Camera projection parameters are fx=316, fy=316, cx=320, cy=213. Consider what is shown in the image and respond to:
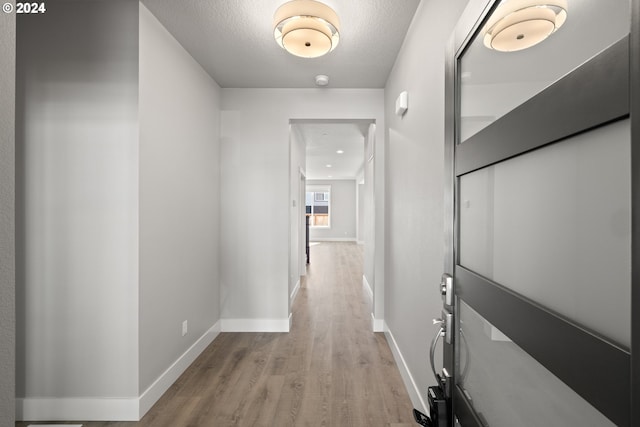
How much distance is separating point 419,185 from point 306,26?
1181 millimetres

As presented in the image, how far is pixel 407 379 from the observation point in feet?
7.29

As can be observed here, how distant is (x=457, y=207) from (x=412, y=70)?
1391 millimetres

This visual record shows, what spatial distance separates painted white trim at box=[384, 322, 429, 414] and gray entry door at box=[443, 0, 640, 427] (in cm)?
98

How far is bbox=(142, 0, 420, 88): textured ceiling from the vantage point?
2004 mm

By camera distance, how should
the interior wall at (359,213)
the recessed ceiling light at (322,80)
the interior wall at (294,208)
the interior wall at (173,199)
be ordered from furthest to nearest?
the interior wall at (359,213) < the interior wall at (294,208) < the recessed ceiling light at (322,80) < the interior wall at (173,199)

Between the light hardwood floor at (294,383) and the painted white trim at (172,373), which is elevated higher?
the painted white trim at (172,373)

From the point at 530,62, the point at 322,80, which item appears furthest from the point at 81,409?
the point at 322,80

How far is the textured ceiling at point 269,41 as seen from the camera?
2004 mm

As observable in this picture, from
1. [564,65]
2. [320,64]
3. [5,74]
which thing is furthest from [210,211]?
[564,65]

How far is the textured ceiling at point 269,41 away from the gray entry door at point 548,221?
1.24 meters

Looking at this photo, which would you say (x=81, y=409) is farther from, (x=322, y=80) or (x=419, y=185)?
(x=322, y=80)

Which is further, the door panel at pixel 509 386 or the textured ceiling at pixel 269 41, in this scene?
the textured ceiling at pixel 269 41

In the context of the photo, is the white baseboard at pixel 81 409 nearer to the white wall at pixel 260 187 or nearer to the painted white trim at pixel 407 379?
the white wall at pixel 260 187

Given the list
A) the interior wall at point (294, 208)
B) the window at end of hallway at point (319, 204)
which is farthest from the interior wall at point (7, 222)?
the window at end of hallway at point (319, 204)
